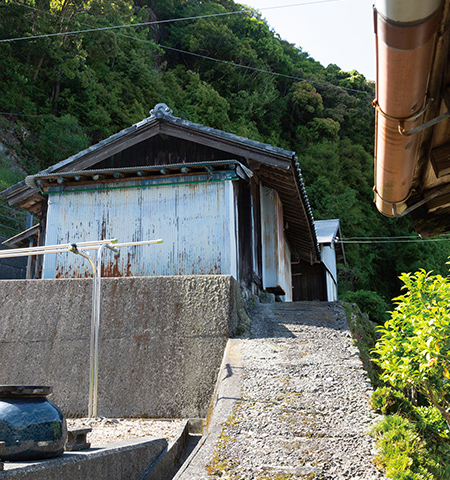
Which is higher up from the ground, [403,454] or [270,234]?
[270,234]

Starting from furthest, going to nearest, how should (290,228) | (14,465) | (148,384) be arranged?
(290,228), (148,384), (14,465)

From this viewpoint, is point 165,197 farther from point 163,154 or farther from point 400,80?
point 400,80

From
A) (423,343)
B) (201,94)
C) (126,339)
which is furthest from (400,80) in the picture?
(201,94)

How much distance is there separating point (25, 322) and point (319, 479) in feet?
19.6

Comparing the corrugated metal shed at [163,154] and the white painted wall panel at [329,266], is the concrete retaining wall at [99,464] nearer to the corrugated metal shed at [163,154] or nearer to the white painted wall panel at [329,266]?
the corrugated metal shed at [163,154]

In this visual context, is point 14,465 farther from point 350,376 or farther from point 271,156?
point 271,156

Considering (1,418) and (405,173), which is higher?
(405,173)

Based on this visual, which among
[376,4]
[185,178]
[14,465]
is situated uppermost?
[185,178]

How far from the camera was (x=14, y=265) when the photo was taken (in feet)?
60.8

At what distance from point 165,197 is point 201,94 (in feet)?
76.1

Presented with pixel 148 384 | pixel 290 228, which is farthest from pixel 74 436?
pixel 290 228

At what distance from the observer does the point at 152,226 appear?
33.4 feet

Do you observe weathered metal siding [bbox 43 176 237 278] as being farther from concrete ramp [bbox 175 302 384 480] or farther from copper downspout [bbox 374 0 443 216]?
copper downspout [bbox 374 0 443 216]

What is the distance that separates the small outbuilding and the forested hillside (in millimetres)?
10961
